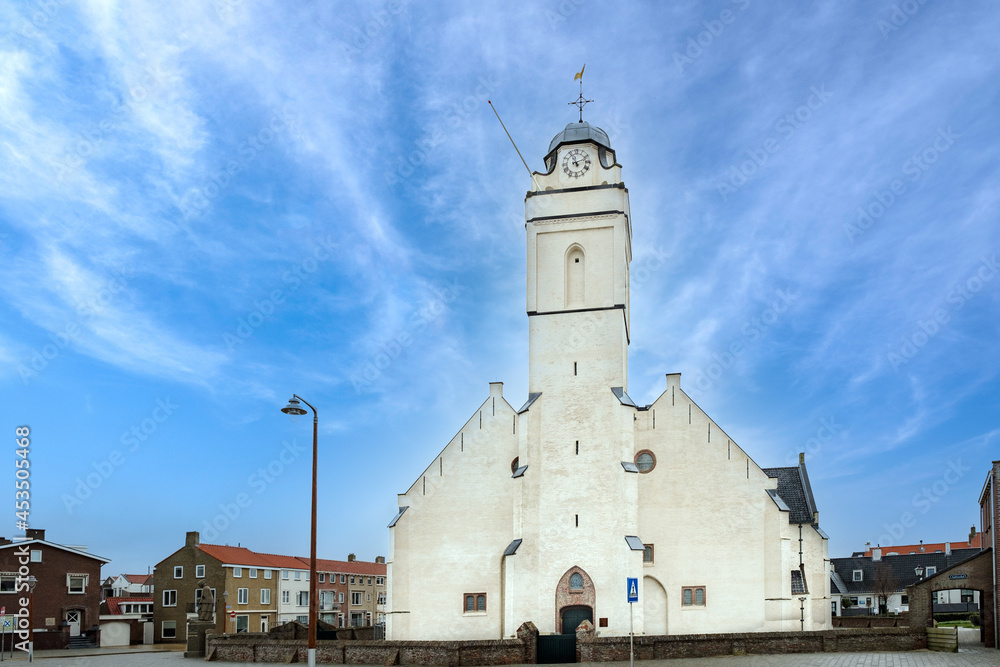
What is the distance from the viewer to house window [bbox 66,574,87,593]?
176 ft

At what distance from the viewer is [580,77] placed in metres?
43.8

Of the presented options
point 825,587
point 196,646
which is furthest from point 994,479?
point 196,646

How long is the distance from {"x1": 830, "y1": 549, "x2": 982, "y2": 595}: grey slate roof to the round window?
44.9 m

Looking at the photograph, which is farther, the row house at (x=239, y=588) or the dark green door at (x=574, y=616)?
the row house at (x=239, y=588)

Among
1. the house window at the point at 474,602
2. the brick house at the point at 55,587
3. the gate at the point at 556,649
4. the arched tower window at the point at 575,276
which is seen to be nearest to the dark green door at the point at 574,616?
the house window at the point at 474,602

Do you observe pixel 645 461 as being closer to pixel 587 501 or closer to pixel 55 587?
pixel 587 501

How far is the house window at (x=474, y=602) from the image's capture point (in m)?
38.8

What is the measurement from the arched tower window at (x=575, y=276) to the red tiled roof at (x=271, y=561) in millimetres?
40346

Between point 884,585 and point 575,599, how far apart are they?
52.1m

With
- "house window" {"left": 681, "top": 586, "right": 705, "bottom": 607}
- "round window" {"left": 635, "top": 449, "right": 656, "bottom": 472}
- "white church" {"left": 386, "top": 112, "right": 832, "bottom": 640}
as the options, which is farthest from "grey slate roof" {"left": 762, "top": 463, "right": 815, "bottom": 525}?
"round window" {"left": 635, "top": 449, "right": 656, "bottom": 472}

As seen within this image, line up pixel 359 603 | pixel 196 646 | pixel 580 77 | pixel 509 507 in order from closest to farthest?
1. pixel 196 646
2. pixel 509 507
3. pixel 580 77
4. pixel 359 603

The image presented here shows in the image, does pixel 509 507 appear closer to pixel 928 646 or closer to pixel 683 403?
pixel 683 403

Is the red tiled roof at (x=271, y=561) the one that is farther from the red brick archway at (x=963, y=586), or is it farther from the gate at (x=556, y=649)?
the red brick archway at (x=963, y=586)

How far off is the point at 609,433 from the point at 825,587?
50.0 ft
